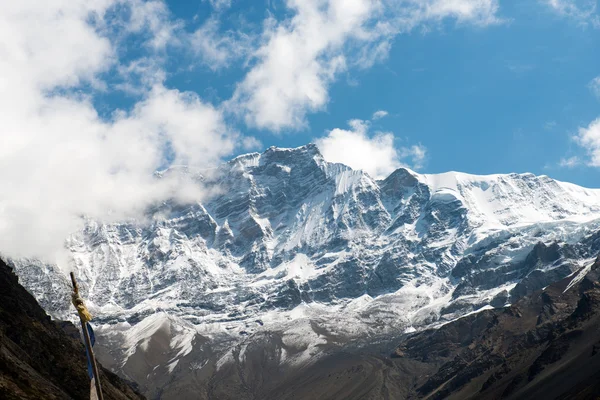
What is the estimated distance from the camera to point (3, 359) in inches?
4624

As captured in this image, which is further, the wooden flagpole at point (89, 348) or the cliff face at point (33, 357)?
the cliff face at point (33, 357)

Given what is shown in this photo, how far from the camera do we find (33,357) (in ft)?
470

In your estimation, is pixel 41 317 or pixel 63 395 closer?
pixel 63 395

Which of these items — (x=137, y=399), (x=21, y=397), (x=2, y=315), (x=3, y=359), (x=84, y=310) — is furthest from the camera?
(x=137, y=399)

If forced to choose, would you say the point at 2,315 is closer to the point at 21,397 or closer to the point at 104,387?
the point at 104,387

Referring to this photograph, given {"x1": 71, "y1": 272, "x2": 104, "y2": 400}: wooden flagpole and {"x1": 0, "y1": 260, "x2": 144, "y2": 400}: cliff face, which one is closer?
{"x1": 71, "y1": 272, "x2": 104, "y2": 400}: wooden flagpole

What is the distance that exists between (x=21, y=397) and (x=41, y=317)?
80.2 metres

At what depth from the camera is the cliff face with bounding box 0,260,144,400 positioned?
115m

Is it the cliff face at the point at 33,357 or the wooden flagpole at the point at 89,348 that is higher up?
the cliff face at the point at 33,357

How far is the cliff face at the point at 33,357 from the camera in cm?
11454

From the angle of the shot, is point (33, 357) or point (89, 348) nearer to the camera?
point (89, 348)

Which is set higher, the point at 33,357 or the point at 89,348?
the point at 33,357

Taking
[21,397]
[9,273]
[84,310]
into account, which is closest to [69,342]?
[9,273]

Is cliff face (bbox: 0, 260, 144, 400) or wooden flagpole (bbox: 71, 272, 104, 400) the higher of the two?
cliff face (bbox: 0, 260, 144, 400)
